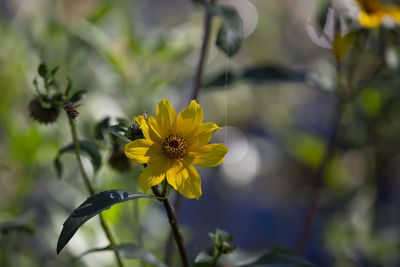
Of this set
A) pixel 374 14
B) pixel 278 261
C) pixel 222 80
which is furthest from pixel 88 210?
pixel 374 14

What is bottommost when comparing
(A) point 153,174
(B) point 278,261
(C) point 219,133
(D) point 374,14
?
(C) point 219,133

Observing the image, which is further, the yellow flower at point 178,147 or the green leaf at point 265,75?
the green leaf at point 265,75

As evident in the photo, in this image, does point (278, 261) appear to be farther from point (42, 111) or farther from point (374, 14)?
point (374, 14)

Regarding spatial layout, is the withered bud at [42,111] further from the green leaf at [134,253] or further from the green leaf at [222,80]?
the green leaf at [222,80]

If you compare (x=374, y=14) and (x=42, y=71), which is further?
(x=374, y=14)

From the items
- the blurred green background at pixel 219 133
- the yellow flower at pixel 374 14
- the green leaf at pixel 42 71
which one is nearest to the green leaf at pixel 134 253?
the blurred green background at pixel 219 133

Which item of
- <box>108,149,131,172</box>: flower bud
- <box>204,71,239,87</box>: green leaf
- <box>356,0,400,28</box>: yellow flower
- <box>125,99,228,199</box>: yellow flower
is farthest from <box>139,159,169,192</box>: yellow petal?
<box>356,0,400,28</box>: yellow flower

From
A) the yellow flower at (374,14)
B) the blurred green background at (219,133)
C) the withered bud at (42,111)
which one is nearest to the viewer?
the withered bud at (42,111)

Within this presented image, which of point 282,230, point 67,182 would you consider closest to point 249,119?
point 282,230
